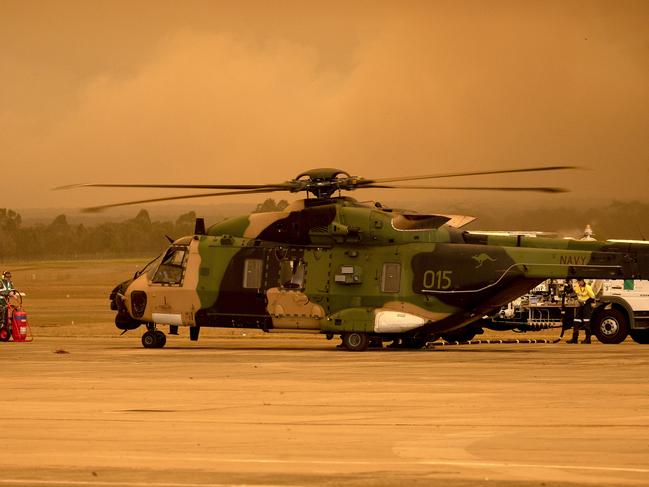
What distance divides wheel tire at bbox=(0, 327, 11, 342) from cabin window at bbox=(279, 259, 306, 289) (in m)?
8.30

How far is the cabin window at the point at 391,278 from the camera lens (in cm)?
2881

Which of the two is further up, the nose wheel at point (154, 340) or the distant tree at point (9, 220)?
the distant tree at point (9, 220)

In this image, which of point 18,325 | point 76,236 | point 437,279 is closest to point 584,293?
point 437,279

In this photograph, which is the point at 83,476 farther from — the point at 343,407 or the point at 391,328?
the point at 391,328

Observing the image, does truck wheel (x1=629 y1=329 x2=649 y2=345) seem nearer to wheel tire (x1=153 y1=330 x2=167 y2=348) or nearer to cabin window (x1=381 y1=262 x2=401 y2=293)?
cabin window (x1=381 y1=262 x2=401 y2=293)

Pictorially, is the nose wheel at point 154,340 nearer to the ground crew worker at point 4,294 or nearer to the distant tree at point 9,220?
the ground crew worker at point 4,294

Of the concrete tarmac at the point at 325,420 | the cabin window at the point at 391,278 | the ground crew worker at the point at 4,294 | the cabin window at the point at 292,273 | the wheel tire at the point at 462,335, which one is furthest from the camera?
the ground crew worker at the point at 4,294

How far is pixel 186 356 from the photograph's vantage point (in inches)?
1084

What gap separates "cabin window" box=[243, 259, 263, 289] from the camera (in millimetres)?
29594

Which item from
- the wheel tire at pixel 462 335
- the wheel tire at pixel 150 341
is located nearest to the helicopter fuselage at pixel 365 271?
the wheel tire at pixel 150 341

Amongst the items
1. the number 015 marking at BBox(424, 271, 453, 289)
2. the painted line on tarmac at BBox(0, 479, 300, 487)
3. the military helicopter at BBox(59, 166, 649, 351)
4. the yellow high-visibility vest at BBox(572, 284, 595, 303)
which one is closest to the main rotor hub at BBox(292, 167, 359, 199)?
the military helicopter at BBox(59, 166, 649, 351)

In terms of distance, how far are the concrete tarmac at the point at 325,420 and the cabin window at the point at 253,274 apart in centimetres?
295

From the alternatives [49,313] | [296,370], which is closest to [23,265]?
[49,313]

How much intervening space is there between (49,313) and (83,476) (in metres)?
41.6
